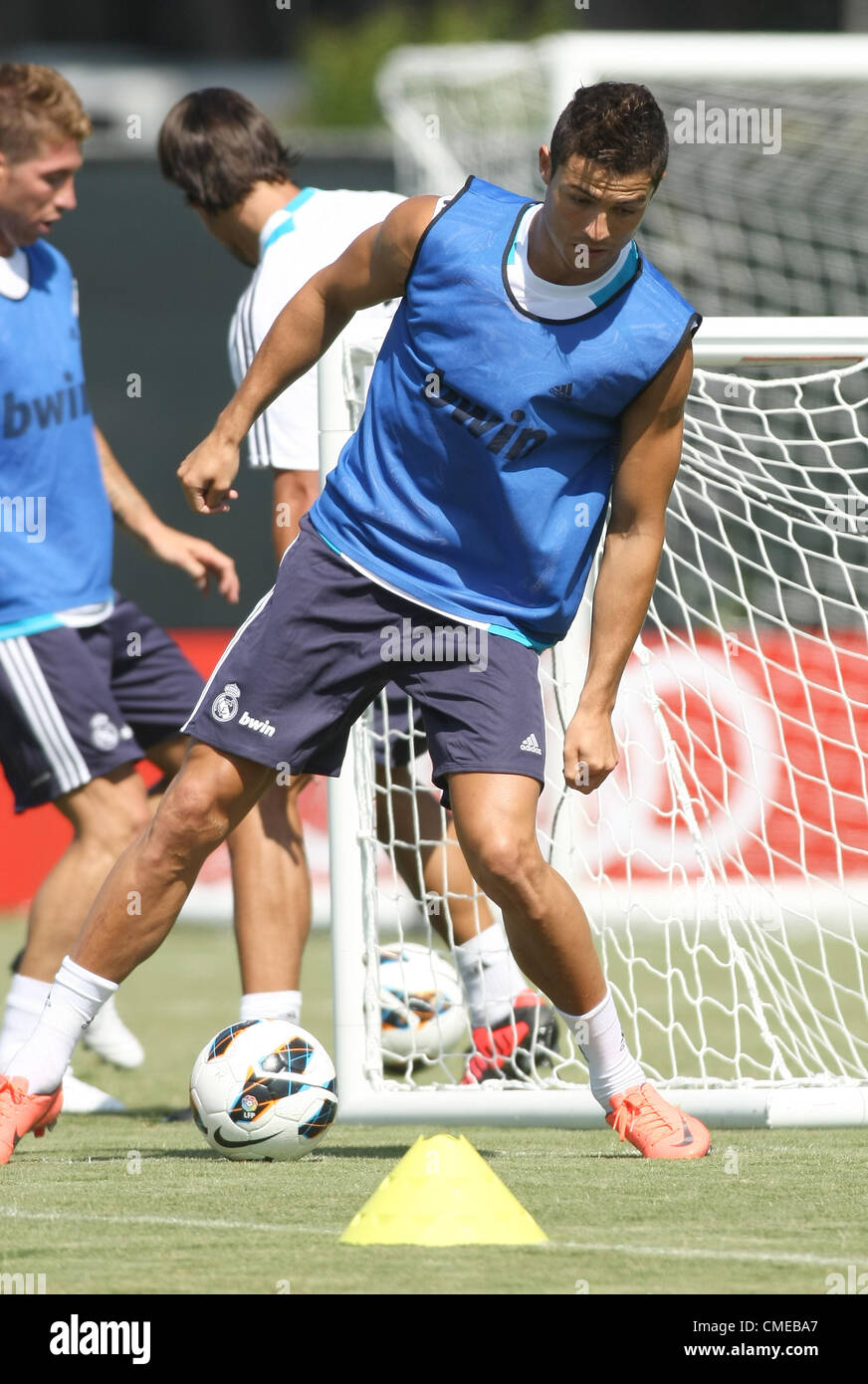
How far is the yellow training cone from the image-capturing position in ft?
9.48

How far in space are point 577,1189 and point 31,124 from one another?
2748mm

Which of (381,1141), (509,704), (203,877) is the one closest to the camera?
(509,704)

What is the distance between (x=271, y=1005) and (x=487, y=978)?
2.12 ft

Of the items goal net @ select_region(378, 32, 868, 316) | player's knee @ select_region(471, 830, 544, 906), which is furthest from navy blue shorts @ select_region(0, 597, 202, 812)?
goal net @ select_region(378, 32, 868, 316)

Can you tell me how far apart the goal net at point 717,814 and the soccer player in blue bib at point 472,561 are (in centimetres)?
75

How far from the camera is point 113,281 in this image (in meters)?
11.3

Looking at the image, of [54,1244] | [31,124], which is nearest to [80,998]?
[54,1244]

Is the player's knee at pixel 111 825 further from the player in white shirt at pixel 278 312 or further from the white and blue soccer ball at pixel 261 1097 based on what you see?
the white and blue soccer ball at pixel 261 1097

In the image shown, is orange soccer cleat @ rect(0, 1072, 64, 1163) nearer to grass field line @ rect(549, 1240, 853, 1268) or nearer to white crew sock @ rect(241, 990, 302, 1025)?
white crew sock @ rect(241, 990, 302, 1025)

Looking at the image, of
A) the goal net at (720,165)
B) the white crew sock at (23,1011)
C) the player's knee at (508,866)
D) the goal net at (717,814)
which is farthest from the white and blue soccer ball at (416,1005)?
the goal net at (720,165)

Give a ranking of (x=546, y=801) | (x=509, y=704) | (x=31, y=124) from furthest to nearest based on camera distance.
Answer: (x=546, y=801), (x=31, y=124), (x=509, y=704)

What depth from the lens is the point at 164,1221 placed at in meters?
3.15

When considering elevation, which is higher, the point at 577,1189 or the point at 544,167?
the point at 544,167

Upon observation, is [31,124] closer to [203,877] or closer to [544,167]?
[544,167]
